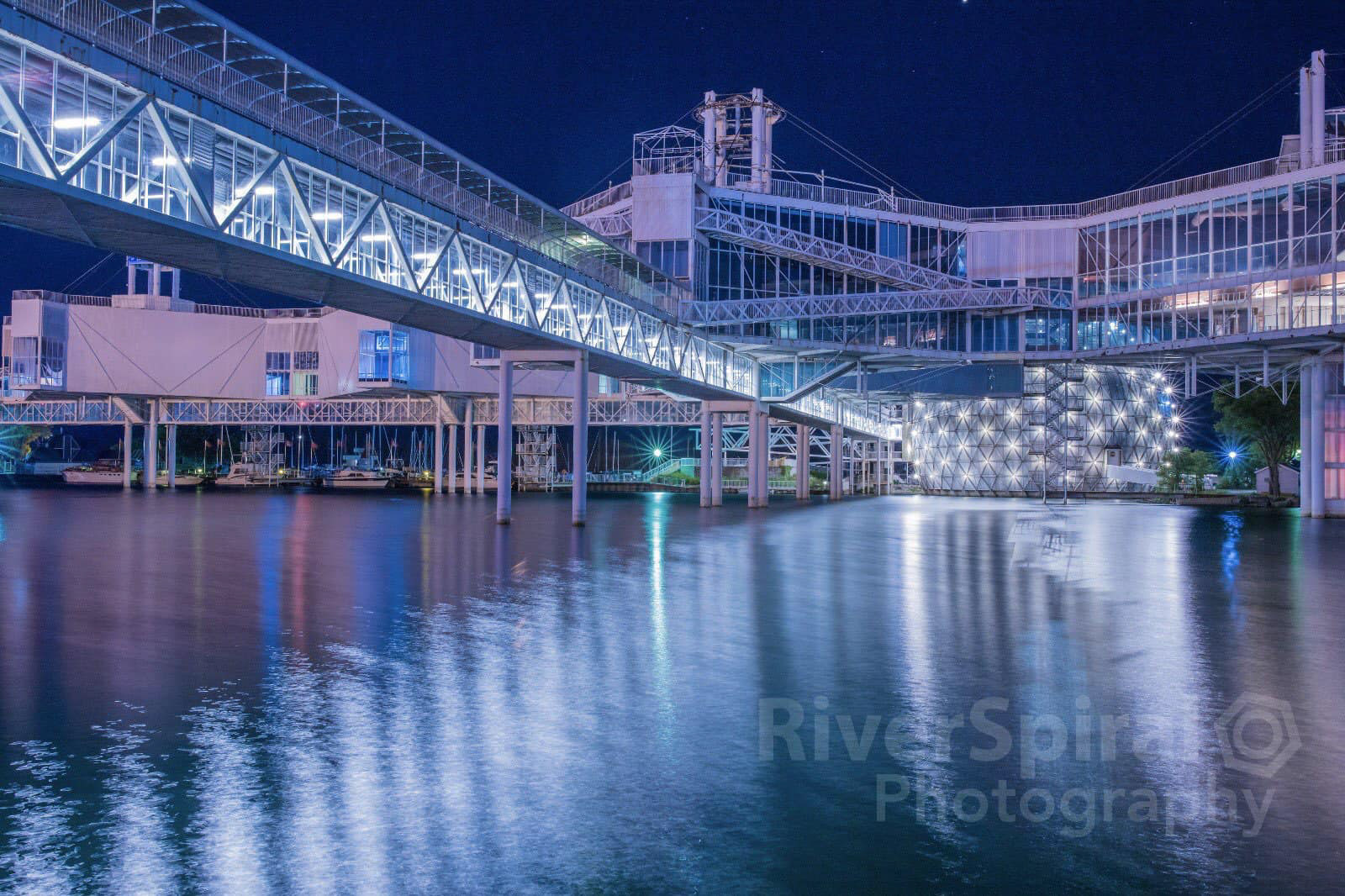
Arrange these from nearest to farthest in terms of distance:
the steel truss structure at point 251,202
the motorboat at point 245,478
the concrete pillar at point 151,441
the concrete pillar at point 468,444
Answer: the steel truss structure at point 251,202 → the concrete pillar at point 468,444 → the concrete pillar at point 151,441 → the motorboat at point 245,478

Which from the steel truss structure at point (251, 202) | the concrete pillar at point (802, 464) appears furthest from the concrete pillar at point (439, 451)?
the steel truss structure at point (251, 202)

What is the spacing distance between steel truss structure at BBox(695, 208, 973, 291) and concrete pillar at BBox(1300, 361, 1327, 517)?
20077 mm

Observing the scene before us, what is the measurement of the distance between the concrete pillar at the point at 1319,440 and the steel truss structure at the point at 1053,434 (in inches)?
1089

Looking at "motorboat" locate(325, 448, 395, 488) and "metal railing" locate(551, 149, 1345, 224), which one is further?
"motorboat" locate(325, 448, 395, 488)

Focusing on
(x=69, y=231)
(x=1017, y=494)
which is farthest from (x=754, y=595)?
(x=1017, y=494)

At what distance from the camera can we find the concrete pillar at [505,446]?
39.2 m

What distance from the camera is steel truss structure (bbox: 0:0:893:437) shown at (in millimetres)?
18422

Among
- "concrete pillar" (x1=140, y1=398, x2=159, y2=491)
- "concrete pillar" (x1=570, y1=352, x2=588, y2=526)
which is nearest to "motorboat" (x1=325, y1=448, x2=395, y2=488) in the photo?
"concrete pillar" (x1=140, y1=398, x2=159, y2=491)

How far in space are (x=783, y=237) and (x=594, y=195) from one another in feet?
52.4

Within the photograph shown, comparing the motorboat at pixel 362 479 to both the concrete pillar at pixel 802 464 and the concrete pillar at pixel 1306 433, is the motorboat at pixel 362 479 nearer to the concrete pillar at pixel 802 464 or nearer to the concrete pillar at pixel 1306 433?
the concrete pillar at pixel 802 464

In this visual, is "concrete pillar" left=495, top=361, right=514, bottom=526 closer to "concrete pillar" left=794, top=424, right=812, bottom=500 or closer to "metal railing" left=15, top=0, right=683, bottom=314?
"metal railing" left=15, top=0, right=683, bottom=314

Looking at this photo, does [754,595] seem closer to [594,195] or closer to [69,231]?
[69,231]

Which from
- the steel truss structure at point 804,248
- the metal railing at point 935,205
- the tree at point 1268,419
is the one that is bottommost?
the tree at point 1268,419

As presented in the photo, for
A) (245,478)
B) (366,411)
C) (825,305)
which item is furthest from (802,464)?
(245,478)
